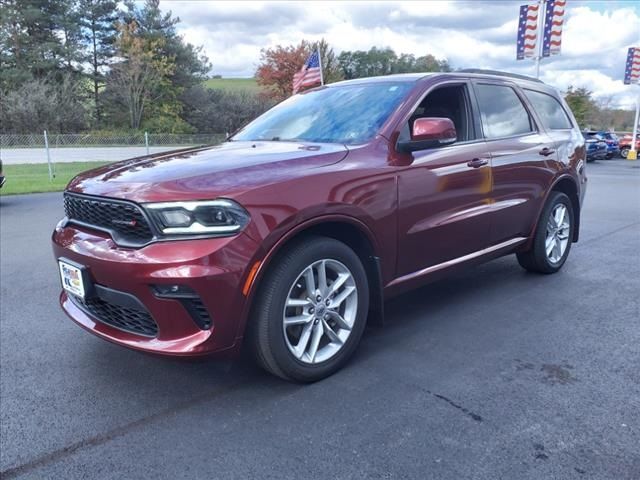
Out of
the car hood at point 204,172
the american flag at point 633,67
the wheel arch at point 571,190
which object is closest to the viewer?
the car hood at point 204,172

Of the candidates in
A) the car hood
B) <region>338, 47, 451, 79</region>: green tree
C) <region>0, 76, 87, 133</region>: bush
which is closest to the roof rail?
the car hood

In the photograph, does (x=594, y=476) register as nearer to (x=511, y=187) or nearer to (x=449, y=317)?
(x=449, y=317)

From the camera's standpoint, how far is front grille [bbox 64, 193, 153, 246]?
254 cm

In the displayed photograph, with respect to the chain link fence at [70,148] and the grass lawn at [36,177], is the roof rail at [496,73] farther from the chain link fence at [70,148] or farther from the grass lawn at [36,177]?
the chain link fence at [70,148]

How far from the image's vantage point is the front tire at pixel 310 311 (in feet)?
8.84

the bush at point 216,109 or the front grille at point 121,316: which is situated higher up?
the bush at point 216,109

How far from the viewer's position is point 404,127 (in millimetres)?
3402

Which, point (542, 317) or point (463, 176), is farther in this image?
point (542, 317)

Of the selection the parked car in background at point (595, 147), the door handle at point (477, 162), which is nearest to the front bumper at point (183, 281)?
the door handle at point (477, 162)

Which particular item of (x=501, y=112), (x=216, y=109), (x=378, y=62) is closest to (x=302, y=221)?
(x=501, y=112)

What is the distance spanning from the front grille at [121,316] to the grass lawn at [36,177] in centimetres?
1117

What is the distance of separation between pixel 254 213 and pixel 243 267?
0.89ft

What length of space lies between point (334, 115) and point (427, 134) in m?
0.81

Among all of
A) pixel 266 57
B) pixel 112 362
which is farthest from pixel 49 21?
pixel 112 362
